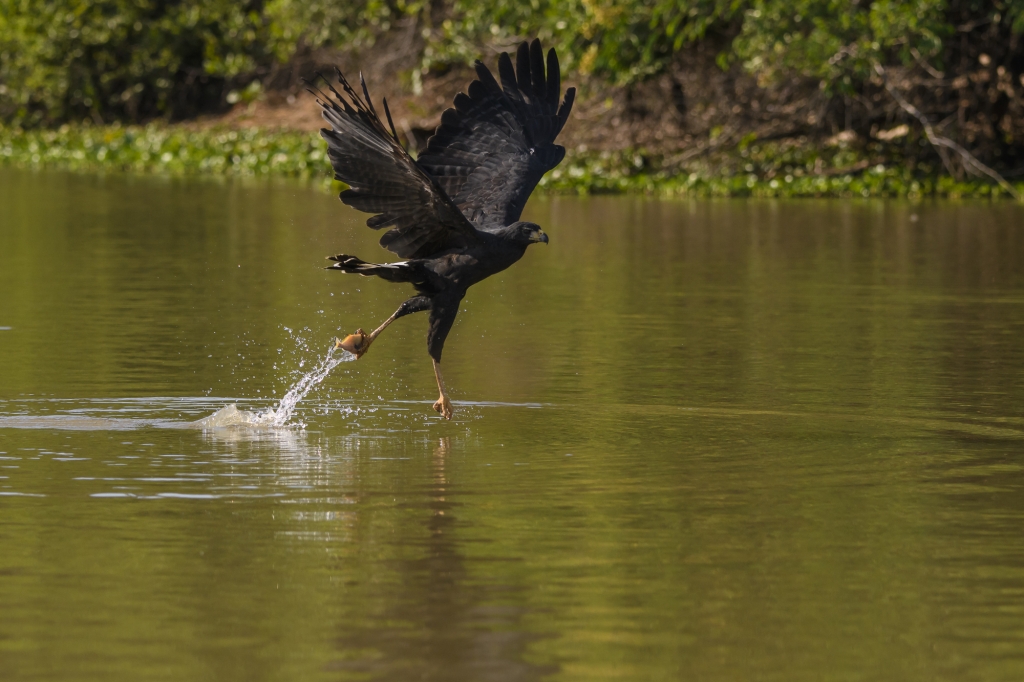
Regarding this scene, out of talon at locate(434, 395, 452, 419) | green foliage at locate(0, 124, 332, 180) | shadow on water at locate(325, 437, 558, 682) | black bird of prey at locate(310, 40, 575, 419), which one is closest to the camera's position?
shadow on water at locate(325, 437, 558, 682)

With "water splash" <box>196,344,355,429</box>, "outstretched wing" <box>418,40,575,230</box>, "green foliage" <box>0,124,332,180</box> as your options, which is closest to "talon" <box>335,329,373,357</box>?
"water splash" <box>196,344,355,429</box>

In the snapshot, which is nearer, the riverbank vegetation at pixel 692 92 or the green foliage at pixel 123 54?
the riverbank vegetation at pixel 692 92

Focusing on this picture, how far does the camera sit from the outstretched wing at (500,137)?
9.97m

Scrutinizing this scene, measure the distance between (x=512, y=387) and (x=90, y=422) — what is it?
2.35 metres

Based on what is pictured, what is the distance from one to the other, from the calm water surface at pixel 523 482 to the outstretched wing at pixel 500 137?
3.42 ft

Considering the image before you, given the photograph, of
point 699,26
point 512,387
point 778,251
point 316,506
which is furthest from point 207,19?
point 316,506

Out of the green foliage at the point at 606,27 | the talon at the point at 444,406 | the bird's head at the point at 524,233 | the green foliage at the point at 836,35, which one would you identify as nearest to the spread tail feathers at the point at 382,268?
the bird's head at the point at 524,233

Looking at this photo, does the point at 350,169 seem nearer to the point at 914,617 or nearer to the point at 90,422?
the point at 90,422

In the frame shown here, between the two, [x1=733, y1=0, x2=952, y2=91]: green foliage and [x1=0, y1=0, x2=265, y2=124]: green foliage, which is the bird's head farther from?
[x1=0, y1=0, x2=265, y2=124]: green foliage

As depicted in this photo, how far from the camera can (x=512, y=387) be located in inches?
396

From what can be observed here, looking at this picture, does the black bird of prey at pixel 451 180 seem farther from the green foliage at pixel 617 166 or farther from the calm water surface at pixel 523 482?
the green foliage at pixel 617 166

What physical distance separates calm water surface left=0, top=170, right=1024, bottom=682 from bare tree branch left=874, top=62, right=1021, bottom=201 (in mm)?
9499

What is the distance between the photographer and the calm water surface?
506 cm

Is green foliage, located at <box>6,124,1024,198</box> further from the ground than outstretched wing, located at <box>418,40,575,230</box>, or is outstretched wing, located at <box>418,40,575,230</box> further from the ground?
green foliage, located at <box>6,124,1024,198</box>
